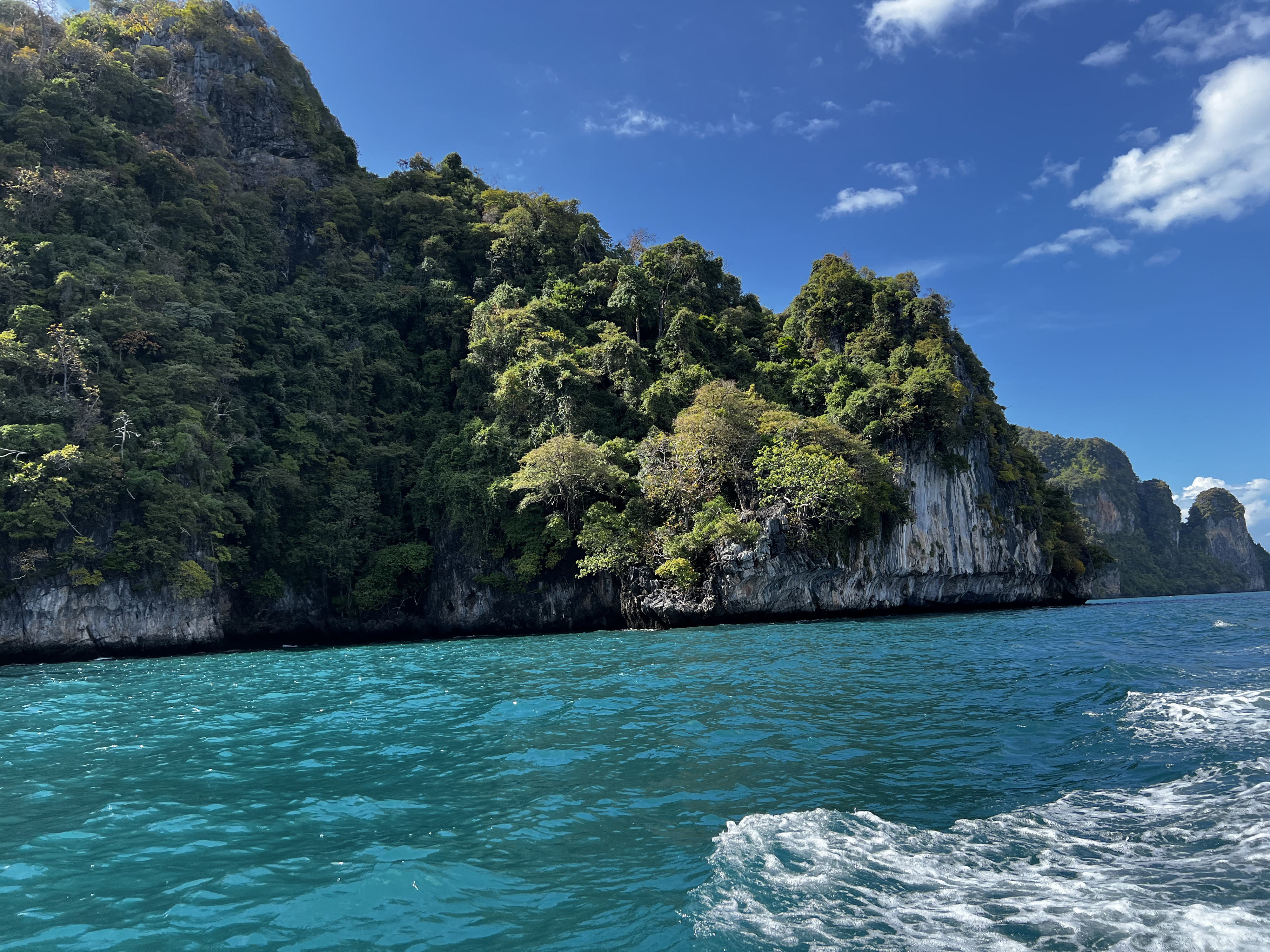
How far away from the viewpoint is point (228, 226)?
38.4m

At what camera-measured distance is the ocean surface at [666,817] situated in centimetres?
362

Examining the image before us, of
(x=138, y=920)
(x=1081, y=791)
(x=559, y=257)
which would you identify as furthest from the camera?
(x=559, y=257)

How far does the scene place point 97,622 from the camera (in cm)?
2425

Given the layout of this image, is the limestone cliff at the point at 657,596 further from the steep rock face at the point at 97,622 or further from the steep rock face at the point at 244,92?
the steep rock face at the point at 244,92

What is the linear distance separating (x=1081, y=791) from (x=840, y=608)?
23587 millimetres

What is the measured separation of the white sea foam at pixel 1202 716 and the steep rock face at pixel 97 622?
30.0m

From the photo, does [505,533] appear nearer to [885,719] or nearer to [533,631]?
[533,631]

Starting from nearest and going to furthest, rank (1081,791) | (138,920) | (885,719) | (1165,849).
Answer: (138,920) < (1165,849) < (1081,791) < (885,719)

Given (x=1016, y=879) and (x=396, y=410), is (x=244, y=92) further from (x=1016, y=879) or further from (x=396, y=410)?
(x=1016, y=879)

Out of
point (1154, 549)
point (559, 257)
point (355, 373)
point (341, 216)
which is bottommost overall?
point (1154, 549)

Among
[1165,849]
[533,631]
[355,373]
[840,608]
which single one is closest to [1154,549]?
[840,608]

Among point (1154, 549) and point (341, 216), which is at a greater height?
point (341, 216)

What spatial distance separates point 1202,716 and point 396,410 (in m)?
36.8

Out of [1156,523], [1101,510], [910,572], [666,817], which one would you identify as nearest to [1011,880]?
[666,817]
